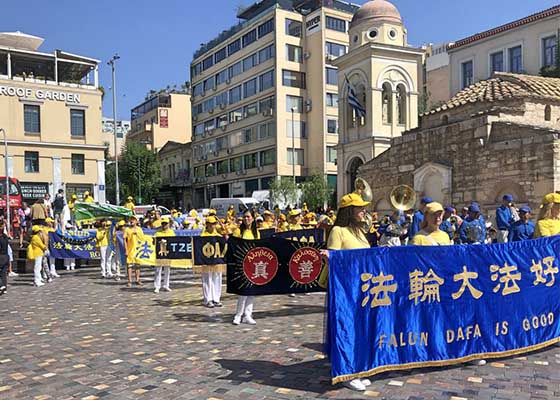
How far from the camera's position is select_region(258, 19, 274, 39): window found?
2004 inches

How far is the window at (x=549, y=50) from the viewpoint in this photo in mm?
35312

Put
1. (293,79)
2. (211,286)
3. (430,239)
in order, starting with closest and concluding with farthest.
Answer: (430,239) < (211,286) < (293,79)

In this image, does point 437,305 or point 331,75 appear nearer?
point 437,305

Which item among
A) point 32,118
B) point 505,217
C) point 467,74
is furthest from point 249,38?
point 505,217

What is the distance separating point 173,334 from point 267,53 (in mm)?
46576

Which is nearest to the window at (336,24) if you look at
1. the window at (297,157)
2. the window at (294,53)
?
the window at (294,53)

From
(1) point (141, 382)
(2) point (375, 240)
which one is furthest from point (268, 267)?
(2) point (375, 240)

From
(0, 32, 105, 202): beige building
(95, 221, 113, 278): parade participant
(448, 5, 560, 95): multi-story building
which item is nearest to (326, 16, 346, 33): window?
(448, 5, 560, 95): multi-story building

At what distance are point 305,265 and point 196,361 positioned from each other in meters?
2.81

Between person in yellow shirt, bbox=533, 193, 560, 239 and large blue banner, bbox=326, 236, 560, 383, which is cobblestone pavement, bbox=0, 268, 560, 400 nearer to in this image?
Answer: large blue banner, bbox=326, 236, 560, 383

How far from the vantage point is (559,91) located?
70.1 feet

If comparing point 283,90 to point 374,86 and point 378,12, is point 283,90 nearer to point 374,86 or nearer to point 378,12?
point 378,12

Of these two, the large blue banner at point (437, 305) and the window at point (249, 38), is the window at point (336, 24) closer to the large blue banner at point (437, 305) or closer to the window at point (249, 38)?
the window at point (249, 38)

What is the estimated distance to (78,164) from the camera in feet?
147
